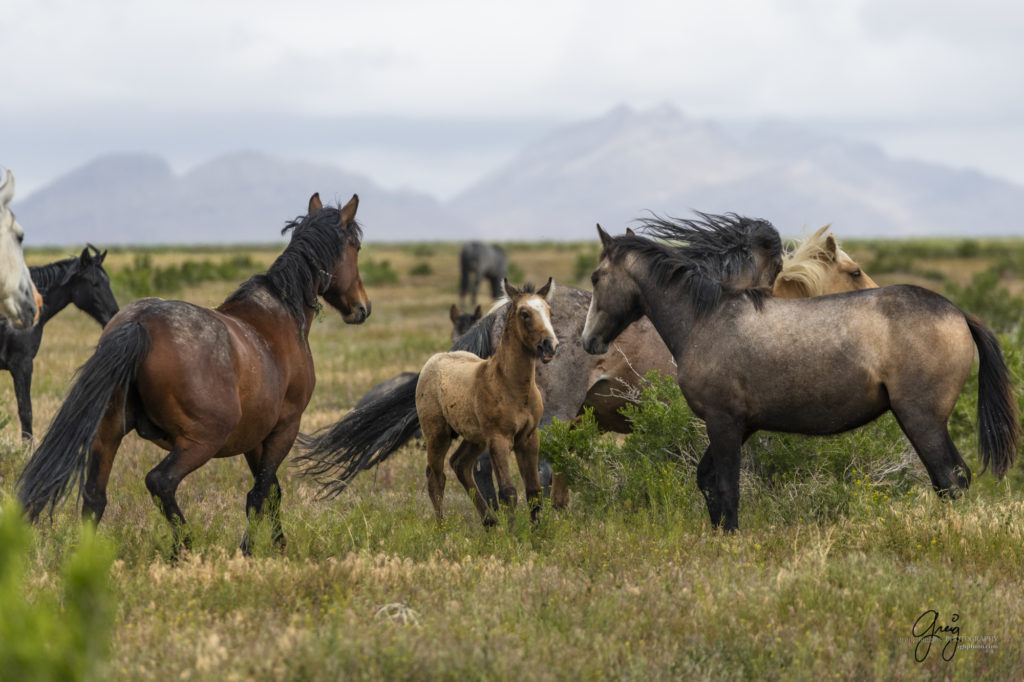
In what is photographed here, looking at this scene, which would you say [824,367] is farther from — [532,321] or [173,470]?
[173,470]

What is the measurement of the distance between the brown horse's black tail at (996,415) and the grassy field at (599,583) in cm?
40

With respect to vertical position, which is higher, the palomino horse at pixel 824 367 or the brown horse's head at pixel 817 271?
the brown horse's head at pixel 817 271

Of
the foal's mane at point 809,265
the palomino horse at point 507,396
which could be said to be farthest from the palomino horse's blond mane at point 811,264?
the palomino horse at point 507,396

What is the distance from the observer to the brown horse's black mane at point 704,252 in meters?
6.56

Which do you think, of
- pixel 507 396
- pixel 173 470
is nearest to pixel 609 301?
pixel 507 396

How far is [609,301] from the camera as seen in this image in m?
6.88

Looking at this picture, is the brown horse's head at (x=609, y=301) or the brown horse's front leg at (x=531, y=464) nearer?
the brown horse's head at (x=609, y=301)

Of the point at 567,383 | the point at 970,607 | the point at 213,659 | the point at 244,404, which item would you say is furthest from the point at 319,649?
the point at 567,383

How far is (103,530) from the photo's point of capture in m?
6.00

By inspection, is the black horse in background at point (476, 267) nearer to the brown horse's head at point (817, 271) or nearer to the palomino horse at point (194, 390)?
the brown horse's head at point (817, 271)

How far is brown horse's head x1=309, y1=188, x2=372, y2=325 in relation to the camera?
7031 millimetres

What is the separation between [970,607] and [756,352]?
2.02 m

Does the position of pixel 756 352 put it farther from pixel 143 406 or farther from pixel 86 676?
pixel 86 676

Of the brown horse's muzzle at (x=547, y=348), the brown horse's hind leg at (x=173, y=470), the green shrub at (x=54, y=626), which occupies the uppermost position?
the brown horse's muzzle at (x=547, y=348)
